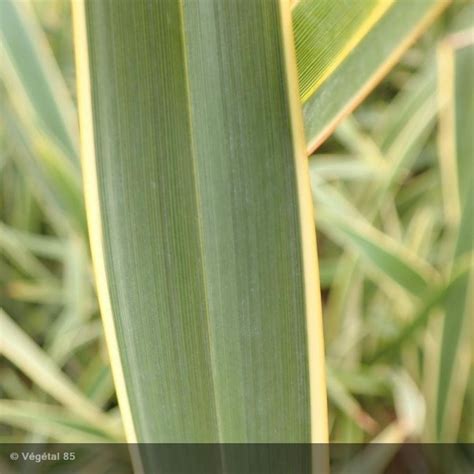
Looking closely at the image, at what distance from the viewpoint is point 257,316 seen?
168 millimetres

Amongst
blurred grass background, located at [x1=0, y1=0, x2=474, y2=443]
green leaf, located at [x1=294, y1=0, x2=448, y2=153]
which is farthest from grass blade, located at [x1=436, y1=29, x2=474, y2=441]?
green leaf, located at [x1=294, y1=0, x2=448, y2=153]

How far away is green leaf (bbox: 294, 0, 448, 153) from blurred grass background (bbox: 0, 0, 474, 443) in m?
0.13

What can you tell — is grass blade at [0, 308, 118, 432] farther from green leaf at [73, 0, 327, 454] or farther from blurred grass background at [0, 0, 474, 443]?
green leaf at [73, 0, 327, 454]

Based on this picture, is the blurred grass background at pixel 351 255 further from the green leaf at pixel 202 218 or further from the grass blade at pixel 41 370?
the green leaf at pixel 202 218

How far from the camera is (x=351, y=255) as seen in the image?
39 cm

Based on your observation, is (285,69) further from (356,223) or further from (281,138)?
(356,223)

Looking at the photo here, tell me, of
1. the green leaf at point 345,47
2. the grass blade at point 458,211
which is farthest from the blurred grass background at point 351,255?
the green leaf at point 345,47

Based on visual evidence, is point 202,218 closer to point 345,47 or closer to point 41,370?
point 345,47

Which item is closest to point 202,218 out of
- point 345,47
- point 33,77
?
point 345,47

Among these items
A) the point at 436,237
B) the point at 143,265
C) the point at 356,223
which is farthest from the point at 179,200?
the point at 436,237

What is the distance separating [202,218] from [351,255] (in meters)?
0.24

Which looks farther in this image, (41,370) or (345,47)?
(41,370)

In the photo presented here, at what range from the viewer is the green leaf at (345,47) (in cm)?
16

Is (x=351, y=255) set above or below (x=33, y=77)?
below
